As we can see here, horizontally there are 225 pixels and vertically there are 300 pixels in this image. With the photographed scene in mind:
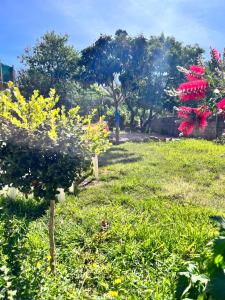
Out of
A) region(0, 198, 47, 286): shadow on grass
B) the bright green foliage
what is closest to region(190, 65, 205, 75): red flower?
the bright green foliage

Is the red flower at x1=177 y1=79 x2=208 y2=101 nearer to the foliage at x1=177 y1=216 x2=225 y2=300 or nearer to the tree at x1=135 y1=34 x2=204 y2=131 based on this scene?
the foliage at x1=177 y1=216 x2=225 y2=300

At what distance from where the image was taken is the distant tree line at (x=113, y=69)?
1986cm

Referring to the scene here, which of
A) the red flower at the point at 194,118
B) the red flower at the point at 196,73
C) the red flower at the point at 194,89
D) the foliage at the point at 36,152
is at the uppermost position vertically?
the red flower at the point at 196,73

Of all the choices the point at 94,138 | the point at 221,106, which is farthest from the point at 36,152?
the point at 221,106

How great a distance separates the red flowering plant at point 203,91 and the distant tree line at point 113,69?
1802 cm

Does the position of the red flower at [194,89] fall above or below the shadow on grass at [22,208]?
above

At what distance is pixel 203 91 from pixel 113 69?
18.4 metres

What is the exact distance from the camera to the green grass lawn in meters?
3.50

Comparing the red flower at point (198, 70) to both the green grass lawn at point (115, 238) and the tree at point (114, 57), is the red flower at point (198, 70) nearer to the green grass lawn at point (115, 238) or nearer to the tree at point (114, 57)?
the green grass lawn at point (115, 238)

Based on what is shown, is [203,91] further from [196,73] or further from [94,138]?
[94,138]

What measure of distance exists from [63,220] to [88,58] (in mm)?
16462

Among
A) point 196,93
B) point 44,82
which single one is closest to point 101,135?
point 196,93

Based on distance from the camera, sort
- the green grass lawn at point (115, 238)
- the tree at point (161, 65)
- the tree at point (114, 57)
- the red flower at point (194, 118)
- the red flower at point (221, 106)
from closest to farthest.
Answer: the red flower at point (221, 106) → the red flower at point (194, 118) → the green grass lawn at point (115, 238) → the tree at point (114, 57) → the tree at point (161, 65)

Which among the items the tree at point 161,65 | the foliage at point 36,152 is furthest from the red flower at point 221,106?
the tree at point 161,65
